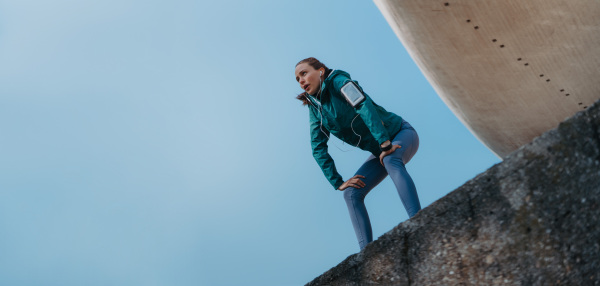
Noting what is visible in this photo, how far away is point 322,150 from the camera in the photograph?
5344mm

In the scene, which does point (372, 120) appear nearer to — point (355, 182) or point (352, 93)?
point (352, 93)

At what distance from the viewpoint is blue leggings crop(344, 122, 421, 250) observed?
182 inches

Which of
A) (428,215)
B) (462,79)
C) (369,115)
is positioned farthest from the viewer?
(462,79)

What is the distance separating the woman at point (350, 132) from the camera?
4.96 m

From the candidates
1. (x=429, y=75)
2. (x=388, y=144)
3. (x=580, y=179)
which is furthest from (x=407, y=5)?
(x=580, y=179)

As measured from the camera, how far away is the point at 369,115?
471 centimetres

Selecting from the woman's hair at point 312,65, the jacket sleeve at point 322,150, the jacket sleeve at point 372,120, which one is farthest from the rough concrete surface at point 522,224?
the woman's hair at point 312,65

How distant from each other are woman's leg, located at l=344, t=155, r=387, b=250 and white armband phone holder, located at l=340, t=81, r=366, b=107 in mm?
575

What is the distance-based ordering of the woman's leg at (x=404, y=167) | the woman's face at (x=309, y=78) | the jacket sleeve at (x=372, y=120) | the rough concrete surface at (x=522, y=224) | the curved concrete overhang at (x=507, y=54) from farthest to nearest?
the curved concrete overhang at (x=507, y=54) → the woman's face at (x=309, y=78) → the jacket sleeve at (x=372, y=120) → the woman's leg at (x=404, y=167) → the rough concrete surface at (x=522, y=224)

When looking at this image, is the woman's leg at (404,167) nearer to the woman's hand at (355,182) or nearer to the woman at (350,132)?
the woman at (350,132)

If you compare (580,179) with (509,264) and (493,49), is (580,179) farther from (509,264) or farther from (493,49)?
(493,49)

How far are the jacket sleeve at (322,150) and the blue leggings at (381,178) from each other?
0.60 ft

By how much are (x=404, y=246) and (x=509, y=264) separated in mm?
567

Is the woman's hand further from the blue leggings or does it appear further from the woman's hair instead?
the woman's hair
